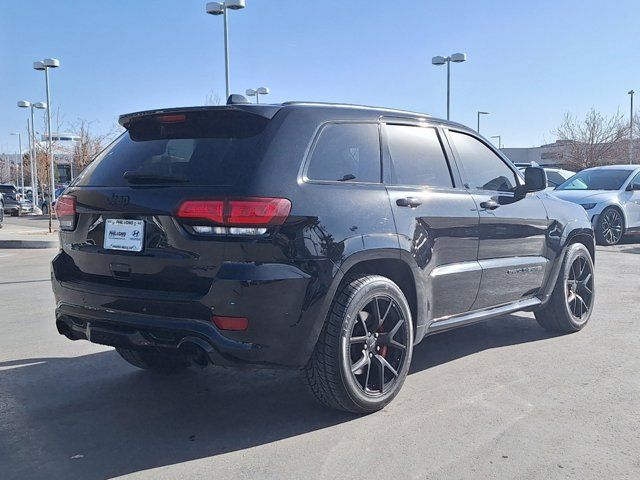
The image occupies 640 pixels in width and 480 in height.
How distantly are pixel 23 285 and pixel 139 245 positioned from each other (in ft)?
21.0

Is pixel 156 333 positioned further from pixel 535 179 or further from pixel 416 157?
pixel 535 179

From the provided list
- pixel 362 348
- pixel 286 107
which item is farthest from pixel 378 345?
pixel 286 107

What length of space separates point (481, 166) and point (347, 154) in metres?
1.60

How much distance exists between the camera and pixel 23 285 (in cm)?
888

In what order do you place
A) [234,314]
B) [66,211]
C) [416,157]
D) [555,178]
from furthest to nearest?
[555,178] < [416,157] < [66,211] < [234,314]

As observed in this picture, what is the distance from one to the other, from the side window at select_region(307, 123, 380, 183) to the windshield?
34.8 ft

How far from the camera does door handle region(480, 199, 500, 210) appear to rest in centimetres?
470

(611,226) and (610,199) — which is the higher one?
(610,199)

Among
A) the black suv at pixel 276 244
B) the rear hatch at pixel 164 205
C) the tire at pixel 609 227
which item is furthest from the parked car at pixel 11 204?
the rear hatch at pixel 164 205

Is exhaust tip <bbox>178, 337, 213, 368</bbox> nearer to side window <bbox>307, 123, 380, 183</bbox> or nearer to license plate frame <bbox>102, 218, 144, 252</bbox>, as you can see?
license plate frame <bbox>102, 218, 144, 252</bbox>

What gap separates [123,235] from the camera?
3480 millimetres

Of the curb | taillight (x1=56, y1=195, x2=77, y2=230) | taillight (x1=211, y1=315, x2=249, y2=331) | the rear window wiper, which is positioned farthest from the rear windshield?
the curb

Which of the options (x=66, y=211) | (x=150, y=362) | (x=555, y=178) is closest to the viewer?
(x=66, y=211)

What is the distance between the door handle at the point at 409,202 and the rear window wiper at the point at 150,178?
Result: 53.2 inches
